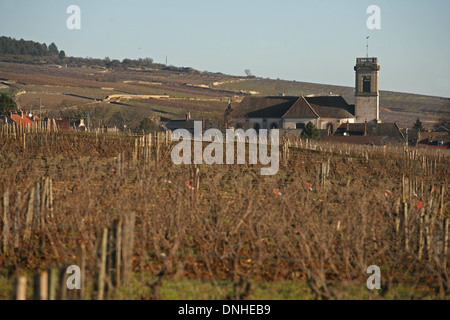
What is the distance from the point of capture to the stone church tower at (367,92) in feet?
225

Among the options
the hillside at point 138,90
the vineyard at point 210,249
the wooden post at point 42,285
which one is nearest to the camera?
the wooden post at point 42,285

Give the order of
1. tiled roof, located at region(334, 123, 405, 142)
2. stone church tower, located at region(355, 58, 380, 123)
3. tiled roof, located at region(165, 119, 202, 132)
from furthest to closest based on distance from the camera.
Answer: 1. stone church tower, located at region(355, 58, 380, 123)
2. tiled roof, located at region(165, 119, 202, 132)
3. tiled roof, located at region(334, 123, 405, 142)

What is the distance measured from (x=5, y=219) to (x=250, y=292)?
3.92 metres

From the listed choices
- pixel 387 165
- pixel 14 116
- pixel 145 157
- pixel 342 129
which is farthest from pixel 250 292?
pixel 342 129

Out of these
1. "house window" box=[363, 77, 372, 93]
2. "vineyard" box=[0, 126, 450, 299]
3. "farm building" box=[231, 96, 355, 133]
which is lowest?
"vineyard" box=[0, 126, 450, 299]

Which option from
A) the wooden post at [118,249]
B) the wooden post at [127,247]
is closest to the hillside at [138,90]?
the wooden post at [127,247]

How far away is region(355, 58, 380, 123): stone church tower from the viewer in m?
68.7

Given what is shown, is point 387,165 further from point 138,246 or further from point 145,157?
point 138,246

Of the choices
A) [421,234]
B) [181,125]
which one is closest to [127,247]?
[421,234]

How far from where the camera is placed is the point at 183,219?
10.4 metres

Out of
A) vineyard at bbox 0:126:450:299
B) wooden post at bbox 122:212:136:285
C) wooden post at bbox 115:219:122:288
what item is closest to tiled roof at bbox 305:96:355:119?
vineyard at bbox 0:126:450:299

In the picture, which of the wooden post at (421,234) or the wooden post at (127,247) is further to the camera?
the wooden post at (421,234)

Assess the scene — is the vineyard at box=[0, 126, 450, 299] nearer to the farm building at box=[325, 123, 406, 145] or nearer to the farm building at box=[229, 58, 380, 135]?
the farm building at box=[325, 123, 406, 145]

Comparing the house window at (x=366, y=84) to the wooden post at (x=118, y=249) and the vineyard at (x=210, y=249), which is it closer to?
the vineyard at (x=210, y=249)
